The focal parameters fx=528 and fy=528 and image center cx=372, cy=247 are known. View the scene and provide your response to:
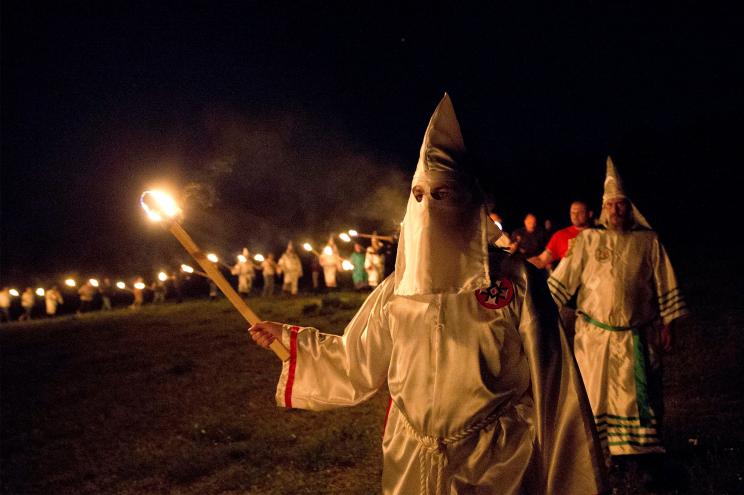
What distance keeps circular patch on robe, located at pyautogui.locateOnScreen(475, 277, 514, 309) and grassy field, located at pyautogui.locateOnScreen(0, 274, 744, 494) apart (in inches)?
107

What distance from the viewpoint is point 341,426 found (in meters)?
5.99

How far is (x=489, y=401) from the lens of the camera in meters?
2.42

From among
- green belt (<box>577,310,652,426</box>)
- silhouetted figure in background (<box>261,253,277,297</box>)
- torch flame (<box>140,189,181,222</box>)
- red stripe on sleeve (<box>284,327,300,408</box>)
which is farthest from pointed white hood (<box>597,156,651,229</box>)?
silhouetted figure in background (<box>261,253,277,297</box>)

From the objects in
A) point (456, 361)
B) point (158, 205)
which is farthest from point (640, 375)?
point (158, 205)

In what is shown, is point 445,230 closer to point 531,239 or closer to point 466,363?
point 466,363

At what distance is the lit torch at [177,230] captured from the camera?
2.80m

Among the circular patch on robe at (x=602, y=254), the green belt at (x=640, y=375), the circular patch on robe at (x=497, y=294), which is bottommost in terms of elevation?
the green belt at (x=640, y=375)

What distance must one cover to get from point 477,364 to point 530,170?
3337cm

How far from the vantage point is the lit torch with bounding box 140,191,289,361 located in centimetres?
280

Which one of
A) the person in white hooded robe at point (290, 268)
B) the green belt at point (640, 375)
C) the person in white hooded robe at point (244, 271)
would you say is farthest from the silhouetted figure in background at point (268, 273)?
the green belt at point (640, 375)

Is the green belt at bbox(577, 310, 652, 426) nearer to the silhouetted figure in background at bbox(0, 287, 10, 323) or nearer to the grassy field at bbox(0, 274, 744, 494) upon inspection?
the grassy field at bbox(0, 274, 744, 494)

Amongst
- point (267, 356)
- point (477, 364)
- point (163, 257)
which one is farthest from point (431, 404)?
point (163, 257)

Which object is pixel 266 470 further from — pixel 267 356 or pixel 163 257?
pixel 163 257

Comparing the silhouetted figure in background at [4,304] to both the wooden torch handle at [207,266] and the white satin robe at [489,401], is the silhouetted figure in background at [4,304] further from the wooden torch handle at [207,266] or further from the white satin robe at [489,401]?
the white satin robe at [489,401]
